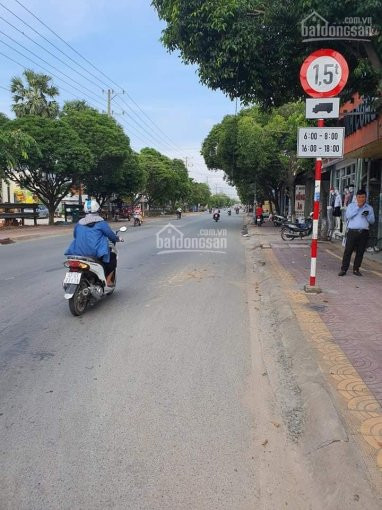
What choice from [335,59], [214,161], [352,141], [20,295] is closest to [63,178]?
[214,161]

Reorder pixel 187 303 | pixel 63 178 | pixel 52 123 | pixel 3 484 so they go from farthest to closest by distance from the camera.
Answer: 1. pixel 63 178
2. pixel 52 123
3. pixel 187 303
4. pixel 3 484

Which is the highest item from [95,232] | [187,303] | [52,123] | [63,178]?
[52,123]

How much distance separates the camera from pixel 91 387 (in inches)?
165

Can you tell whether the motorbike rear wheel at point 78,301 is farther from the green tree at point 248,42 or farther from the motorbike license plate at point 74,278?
the green tree at point 248,42

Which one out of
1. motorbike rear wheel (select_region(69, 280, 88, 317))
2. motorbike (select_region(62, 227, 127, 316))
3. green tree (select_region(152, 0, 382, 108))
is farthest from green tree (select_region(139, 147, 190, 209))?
motorbike rear wheel (select_region(69, 280, 88, 317))

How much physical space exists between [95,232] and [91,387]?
338cm

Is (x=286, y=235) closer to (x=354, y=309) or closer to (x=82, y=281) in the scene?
(x=354, y=309)

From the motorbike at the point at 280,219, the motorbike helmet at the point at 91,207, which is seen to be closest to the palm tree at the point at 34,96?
the motorbike at the point at 280,219

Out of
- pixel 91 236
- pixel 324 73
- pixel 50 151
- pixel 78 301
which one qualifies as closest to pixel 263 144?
pixel 50 151

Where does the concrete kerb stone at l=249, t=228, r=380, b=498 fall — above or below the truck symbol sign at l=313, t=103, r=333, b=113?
below

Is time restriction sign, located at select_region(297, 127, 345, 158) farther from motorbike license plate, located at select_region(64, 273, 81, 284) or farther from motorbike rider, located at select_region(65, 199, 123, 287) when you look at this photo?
motorbike license plate, located at select_region(64, 273, 81, 284)

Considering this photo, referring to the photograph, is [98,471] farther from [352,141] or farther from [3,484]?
[352,141]

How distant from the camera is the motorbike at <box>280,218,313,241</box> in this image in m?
20.9

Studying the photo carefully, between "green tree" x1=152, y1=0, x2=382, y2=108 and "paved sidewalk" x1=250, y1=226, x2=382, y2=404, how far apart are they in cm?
378
